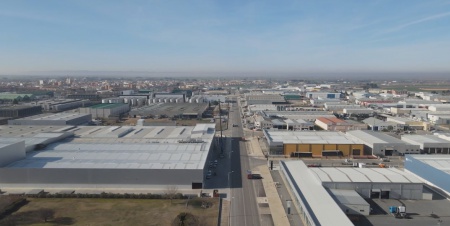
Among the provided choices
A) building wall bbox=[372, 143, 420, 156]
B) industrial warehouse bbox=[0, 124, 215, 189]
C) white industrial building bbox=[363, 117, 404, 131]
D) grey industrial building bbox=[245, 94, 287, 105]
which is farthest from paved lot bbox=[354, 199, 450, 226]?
grey industrial building bbox=[245, 94, 287, 105]

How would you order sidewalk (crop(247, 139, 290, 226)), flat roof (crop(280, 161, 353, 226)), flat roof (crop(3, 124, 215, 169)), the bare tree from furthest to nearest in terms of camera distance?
flat roof (crop(3, 124, 215, 169)) < the bare tree < sidewalk (crop(247, 139, 290, 226)) < flat roof (crop(280, 161, 353, 226))

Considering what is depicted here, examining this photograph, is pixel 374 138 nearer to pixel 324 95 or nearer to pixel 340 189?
pixel 340 189

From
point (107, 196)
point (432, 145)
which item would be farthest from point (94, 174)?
point (432, 145)

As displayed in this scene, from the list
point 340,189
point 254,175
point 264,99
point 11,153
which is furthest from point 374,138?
point 264,99

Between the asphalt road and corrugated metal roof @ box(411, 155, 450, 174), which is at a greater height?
corrugated metal roof @ box(411, 155, 450, 174)

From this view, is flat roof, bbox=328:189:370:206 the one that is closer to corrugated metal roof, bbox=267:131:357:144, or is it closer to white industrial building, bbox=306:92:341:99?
corrugated metal roof, bbox=267:131:357:144

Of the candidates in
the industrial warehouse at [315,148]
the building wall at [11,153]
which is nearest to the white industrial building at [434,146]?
the industrial warehouse at [315,148]

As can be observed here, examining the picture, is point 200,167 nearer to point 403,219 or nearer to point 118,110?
point 403,219
